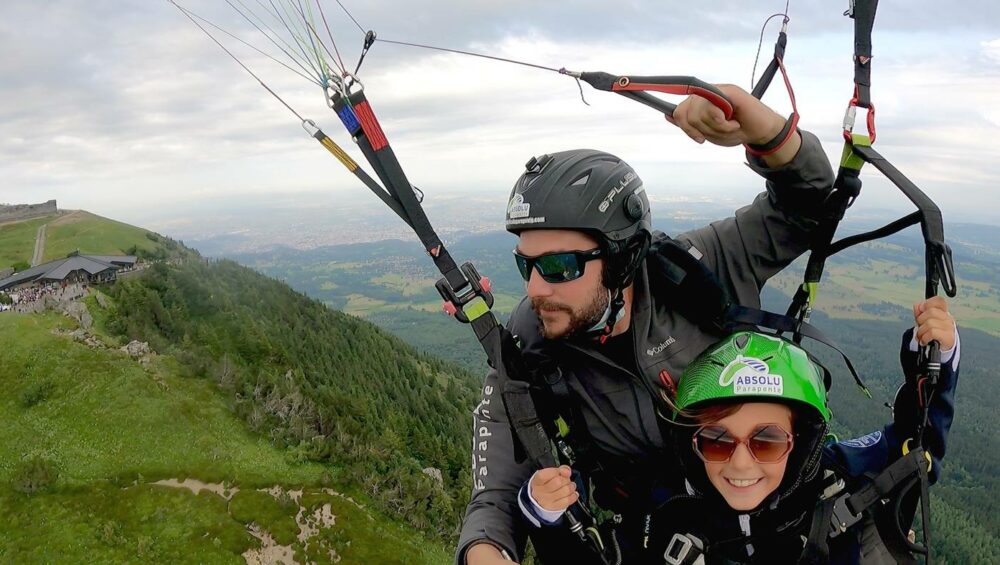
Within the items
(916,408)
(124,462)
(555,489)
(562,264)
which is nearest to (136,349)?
(124,462)

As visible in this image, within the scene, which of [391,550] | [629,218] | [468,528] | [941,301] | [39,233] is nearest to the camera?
[941,301]

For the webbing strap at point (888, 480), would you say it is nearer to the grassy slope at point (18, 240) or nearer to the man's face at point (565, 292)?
the man's face at point (565, 292)

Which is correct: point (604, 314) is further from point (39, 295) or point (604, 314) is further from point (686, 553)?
point (39, 295)

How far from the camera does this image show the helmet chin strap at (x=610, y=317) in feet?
12.6

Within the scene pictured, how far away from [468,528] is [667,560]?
1.28 meters

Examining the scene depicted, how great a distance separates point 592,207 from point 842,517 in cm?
241

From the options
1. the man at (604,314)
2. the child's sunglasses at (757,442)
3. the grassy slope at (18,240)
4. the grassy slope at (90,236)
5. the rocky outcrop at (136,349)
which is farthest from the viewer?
the grassy slope at (90,236)

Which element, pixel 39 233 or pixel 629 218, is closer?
pixel 629 218

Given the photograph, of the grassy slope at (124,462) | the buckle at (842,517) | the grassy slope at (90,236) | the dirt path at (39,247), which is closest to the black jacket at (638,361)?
the buckle at (842,517)

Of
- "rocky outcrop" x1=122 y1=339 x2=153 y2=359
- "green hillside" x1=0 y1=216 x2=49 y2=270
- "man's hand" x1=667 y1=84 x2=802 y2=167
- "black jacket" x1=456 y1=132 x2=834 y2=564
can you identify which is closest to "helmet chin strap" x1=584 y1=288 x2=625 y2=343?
"black jacket" x1=456 y1=132 x2=834 y2=564

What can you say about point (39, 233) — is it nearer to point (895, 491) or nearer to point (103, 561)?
point (103, 561)

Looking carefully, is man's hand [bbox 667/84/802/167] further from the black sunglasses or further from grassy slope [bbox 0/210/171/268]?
grassy slope [bbox 0/210/171/268]

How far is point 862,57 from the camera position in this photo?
2896mm

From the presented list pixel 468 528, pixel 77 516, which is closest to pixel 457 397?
pixel 77 516
